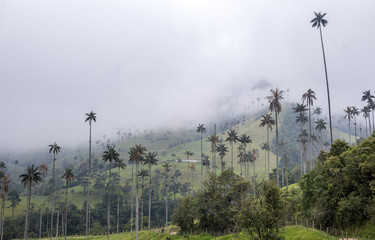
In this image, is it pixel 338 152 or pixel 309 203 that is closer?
pixel 338 152

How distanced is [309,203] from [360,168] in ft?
65.0

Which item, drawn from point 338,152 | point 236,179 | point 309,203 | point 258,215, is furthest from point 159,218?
point 258,215

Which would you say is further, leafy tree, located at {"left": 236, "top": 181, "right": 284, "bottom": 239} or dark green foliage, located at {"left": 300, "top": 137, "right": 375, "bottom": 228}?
dark green foliage, located at {"left": 300, "top": 137, "right": 375, "bottom": 228}

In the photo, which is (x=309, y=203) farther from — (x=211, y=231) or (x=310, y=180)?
(x=211, y=231)

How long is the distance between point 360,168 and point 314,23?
42.2 metres

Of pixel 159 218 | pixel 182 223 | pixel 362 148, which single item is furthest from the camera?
pixel 159 218

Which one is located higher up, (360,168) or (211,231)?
(360,168)

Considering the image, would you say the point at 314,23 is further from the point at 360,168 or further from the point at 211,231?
the point at 211,231

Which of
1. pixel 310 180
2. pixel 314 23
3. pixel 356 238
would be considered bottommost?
pixel 356 238

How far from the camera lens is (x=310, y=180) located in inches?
2650

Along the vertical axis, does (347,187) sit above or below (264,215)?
above

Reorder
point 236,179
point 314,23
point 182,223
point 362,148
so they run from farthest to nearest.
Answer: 1. point 182,223
2. point 236,179
3. point 314,23
4. point 362,148

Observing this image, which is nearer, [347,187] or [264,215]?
[264,215]

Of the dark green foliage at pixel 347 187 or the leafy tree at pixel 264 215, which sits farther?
the dark green foliage at pixel 347 187
